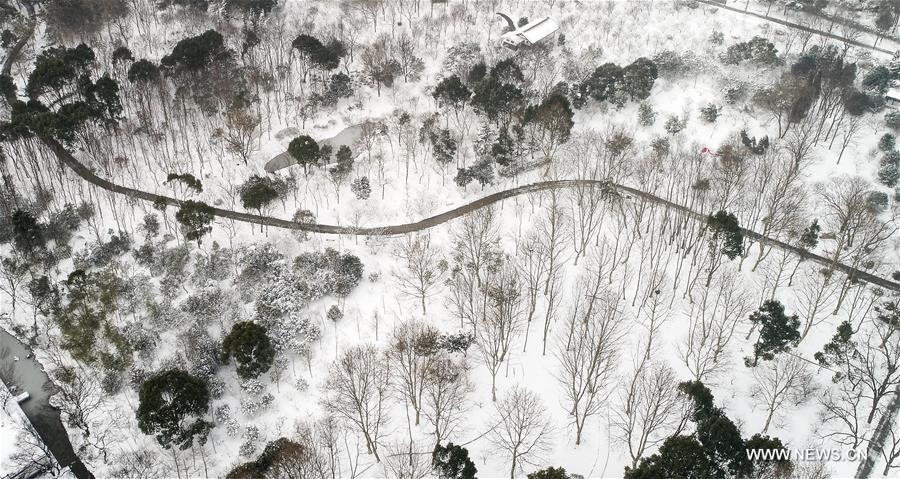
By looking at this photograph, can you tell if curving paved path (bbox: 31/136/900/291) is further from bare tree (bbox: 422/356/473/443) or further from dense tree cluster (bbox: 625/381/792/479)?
dense tree cluster (bbox: 625/381/792/479)

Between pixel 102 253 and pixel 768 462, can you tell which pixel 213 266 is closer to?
pixel 102 253

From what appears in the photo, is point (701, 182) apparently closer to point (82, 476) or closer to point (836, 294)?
point (836, 294)

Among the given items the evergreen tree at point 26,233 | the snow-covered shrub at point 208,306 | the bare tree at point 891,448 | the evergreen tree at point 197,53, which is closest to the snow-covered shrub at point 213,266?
the snow-covered shrub at point 208,306

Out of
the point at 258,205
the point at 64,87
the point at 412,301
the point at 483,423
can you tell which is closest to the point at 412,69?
the point at 258,205

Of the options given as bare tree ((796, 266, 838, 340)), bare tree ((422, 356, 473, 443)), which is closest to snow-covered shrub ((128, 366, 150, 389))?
bare tree ((422, 356, 473, 443))

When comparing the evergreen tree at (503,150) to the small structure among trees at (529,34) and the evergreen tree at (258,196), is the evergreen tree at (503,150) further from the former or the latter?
the evergreen tree at (258,196)

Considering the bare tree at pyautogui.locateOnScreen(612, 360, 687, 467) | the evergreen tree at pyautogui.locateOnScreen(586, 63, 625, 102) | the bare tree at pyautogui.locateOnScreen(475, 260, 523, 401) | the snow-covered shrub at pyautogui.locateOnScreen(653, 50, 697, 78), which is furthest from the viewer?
the snow-covered shrub at pyautogui.locateOnScreen(653, 50, 697, 78)

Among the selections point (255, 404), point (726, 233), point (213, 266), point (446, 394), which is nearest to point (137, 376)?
point (255, 404)
